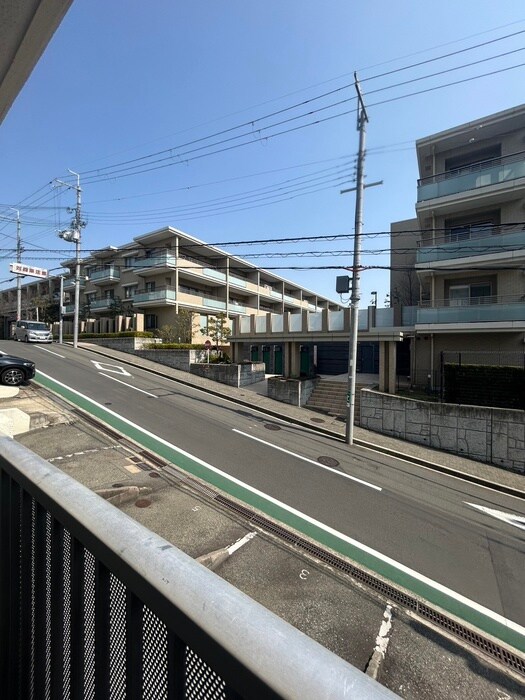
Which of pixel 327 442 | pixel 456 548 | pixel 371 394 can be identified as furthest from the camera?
pixel 371 394

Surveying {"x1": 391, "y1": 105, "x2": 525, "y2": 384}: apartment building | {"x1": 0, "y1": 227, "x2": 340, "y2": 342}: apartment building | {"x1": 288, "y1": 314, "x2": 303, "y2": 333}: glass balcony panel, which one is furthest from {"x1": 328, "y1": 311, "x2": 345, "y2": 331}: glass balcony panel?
{"x1": 0, "y1": 227, "x2": 340, "y2": 342}: apartment building

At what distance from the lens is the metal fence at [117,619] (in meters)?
0.62

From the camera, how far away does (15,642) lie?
1.44 meters

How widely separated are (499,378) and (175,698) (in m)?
13.9

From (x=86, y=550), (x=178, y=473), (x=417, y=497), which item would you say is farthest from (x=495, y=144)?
(x=86, y=550)

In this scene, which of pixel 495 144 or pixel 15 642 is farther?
pixel 495 144

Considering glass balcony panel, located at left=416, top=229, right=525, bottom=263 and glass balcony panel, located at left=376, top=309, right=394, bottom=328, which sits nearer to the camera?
glass balcony panel, located at left=416, top=229, right=525, bottom=263

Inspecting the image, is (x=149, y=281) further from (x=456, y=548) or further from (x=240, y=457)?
(x=456, y=548)

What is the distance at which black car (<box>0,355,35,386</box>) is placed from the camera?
1166 centimetres

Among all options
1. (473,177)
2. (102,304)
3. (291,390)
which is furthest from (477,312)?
(102,304)

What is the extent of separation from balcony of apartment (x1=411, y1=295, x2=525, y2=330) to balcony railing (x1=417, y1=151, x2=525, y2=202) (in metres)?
5.33

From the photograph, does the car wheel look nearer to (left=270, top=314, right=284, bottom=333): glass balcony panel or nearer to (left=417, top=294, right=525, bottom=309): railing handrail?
(left=270, top=314, right=284, bottom=333): glass balcony panel

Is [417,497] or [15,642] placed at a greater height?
[15,642]

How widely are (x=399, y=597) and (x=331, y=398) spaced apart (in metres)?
11.6
